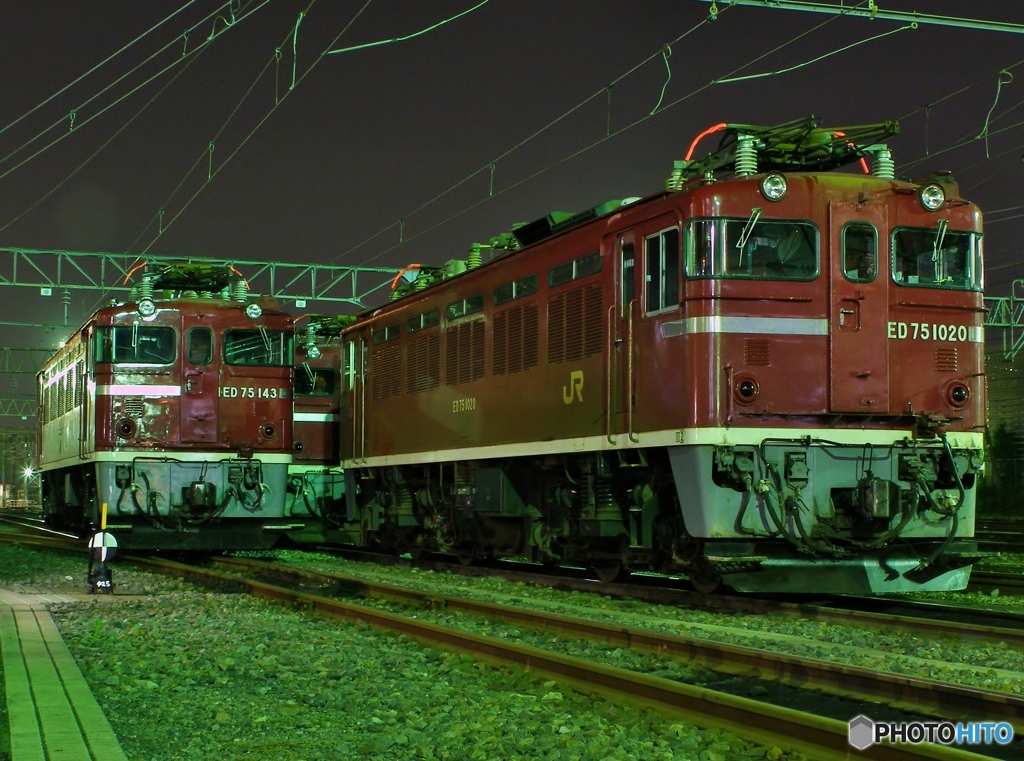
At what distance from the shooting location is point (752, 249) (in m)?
11.8

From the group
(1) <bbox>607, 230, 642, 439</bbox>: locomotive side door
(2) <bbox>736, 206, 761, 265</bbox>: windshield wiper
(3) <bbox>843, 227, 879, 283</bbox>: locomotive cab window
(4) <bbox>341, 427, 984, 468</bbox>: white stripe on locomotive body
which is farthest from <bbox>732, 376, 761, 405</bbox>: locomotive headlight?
(3) <bbox>843, 227, 879, 283</bbox>: locomotive cab window

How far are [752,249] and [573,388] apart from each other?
2.91 metres

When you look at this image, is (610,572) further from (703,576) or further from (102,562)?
(102,562)

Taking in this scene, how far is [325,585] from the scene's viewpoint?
1553cm

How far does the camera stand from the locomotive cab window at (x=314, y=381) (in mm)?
24484

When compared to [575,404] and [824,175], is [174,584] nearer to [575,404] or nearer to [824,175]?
[575,404]

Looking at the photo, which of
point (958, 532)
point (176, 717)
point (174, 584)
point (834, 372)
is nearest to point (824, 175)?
point (834, 372)

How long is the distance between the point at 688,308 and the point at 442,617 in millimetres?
3601

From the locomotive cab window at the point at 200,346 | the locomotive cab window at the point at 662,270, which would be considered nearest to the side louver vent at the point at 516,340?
the locomotive cab window at the point at 662,270

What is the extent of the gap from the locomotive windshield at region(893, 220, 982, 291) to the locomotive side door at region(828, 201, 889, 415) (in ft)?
0.68

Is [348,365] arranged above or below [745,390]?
above

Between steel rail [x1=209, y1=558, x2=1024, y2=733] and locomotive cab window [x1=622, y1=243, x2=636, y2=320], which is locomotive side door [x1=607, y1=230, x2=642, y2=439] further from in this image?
steel rail [x1=209, y1=558, x2=1024, y2=733]

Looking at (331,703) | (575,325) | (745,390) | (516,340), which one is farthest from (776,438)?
(331,703)

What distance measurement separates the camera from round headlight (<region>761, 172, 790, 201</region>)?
11.7 m
